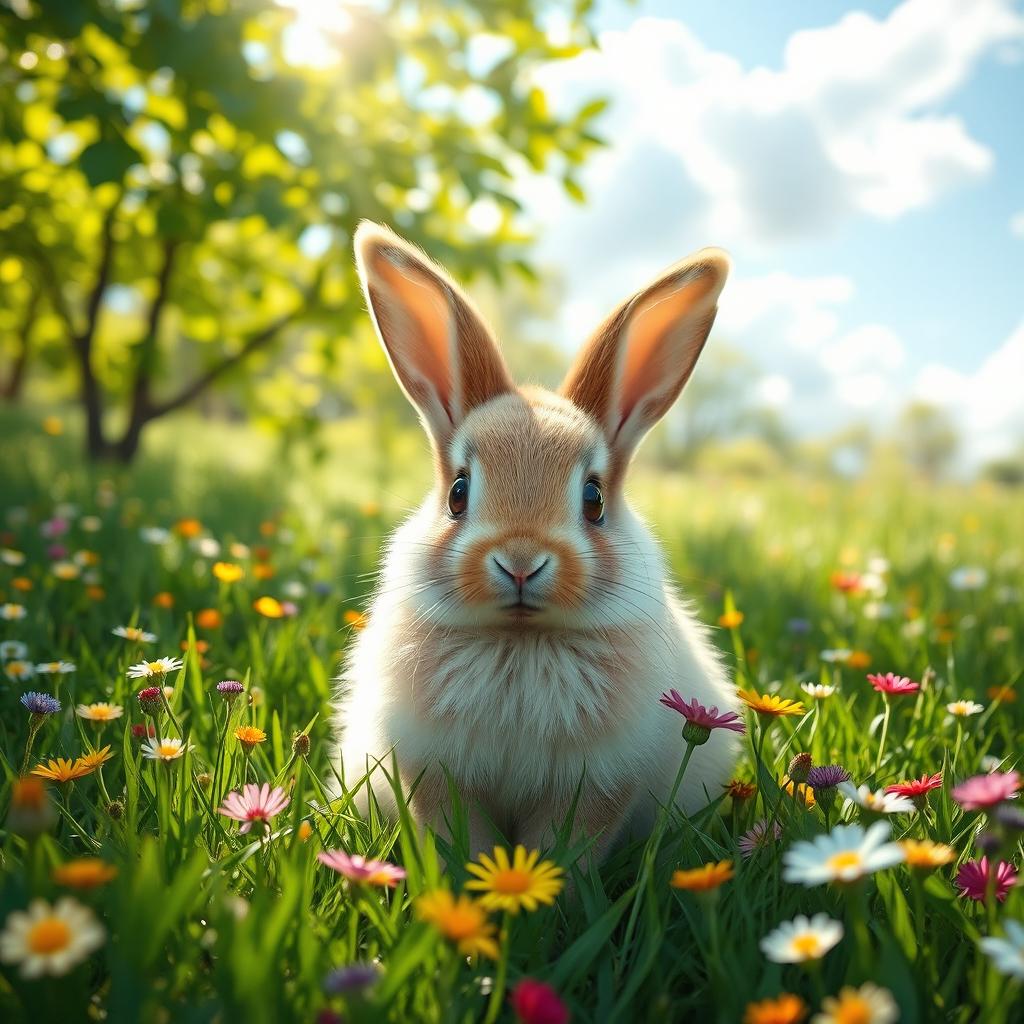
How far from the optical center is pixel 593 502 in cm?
235

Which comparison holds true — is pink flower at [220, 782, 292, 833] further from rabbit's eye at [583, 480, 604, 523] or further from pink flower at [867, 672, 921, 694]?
pink flower at [867, 672, 921, 694]

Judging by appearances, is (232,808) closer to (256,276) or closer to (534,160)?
(534,160)

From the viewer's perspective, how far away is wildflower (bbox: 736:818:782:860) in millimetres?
1812

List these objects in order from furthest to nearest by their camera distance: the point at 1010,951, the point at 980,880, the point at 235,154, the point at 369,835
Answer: the point at 235,154 → the point at 369,835 → the point at 980,880 → the point at 1010,951

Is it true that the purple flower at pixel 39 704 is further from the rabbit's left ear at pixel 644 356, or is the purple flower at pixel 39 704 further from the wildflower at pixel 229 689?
the rabbit's left ear at pixel 644 356

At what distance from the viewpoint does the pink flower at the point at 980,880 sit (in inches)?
64.5

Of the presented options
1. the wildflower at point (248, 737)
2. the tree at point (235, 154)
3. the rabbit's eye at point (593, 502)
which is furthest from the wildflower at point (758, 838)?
the tree at point (235, 154)

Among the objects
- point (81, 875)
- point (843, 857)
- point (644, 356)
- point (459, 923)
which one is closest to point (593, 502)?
point (644, 356)

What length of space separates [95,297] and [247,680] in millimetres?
6664

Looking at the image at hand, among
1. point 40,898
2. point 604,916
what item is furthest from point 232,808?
point 604,916

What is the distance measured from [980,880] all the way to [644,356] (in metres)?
1.58

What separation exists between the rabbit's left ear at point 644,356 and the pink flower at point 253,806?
135 cm

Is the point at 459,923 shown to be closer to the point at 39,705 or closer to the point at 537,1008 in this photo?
the point at 537,1008

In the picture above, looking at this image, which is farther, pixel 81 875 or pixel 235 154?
pixel 235 154
